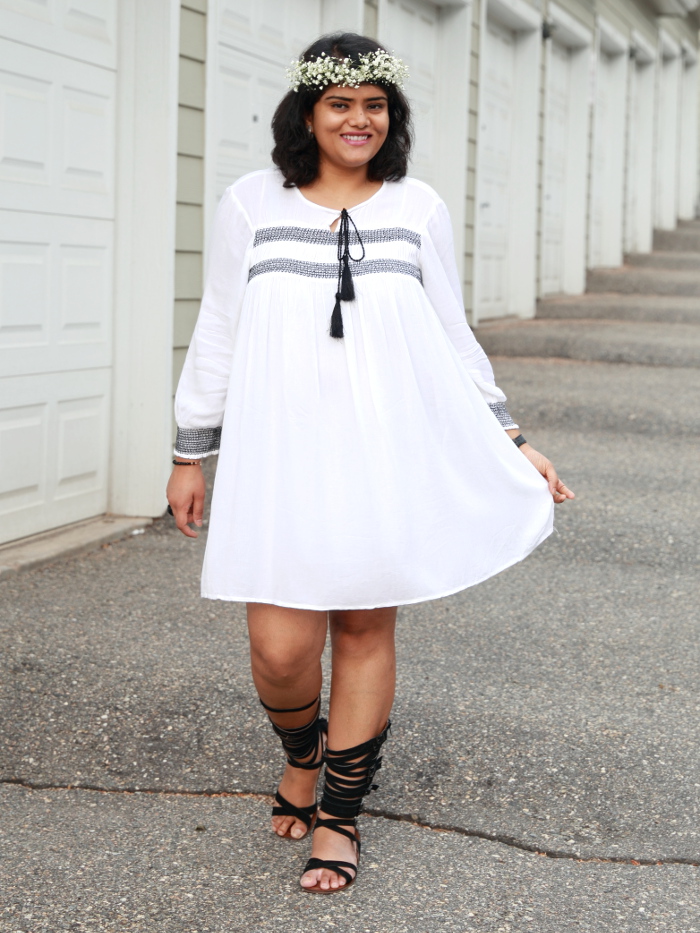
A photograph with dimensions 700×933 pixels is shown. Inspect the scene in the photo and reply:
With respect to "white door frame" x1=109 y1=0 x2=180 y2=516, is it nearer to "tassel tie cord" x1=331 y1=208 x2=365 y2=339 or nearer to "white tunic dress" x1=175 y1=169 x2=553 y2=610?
"white tunic dress" x1=175 y1=169 x2=553 y2=610

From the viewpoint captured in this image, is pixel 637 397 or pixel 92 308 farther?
pixel 637 397

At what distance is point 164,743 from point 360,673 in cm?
92

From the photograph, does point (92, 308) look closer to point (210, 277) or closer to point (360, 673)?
point (210, 277)

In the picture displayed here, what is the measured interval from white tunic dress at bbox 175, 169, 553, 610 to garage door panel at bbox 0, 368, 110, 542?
8.14 ft

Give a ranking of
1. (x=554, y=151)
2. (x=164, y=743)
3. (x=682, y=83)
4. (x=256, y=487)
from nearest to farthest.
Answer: (x=256, y=487)
(x=164, y=743)
(x=554, y=151)
(x=682, y=83)

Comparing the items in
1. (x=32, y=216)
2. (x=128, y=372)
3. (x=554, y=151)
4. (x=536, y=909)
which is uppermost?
(x=554, y=151)

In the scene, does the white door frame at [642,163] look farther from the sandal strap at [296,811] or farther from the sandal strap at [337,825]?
the sandal strap at [337,825]

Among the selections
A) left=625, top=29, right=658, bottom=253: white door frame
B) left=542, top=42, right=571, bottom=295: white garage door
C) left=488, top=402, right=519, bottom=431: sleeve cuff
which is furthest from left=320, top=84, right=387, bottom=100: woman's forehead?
left=625, top=29, right=658, bottom=253: white door frame

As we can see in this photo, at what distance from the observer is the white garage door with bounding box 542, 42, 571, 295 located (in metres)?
12.0

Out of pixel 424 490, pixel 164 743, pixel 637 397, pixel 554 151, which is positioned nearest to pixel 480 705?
pixel 164 743

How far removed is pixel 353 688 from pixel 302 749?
0.24 metres

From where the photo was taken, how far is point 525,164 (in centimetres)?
1106

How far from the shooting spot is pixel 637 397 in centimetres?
791

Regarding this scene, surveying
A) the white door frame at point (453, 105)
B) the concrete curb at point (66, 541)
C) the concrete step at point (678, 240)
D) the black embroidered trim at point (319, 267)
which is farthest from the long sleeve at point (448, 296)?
the concrete step at point (678, 240)
